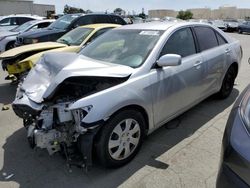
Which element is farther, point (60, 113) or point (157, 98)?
point (157, 98)

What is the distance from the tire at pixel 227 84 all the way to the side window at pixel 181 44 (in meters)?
1.28

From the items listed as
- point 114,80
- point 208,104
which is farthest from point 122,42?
point 208,104

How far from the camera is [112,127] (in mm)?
2793

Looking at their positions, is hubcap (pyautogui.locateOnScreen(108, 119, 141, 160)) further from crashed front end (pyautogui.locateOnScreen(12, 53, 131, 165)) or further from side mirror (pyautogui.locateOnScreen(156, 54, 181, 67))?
side mirror (pyautogui.locateOnScreen(156, 54, 181, 67))

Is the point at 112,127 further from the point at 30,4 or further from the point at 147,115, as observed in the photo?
the point at 30,4

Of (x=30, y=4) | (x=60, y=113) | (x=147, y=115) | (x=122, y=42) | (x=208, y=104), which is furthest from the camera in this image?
(x=30, y=4)

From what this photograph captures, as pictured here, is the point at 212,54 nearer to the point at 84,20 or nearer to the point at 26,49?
the point at 26,49

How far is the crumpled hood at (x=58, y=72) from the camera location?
9.17ft

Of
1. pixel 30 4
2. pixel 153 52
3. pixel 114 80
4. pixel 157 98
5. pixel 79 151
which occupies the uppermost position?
pixel 30 4

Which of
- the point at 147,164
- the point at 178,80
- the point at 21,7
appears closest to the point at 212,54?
the point at 178,80

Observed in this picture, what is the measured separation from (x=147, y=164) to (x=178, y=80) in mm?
1183

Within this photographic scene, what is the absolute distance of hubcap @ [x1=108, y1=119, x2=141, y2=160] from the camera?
9.46ft

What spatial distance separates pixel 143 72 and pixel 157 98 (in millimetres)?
381

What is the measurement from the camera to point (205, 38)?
4328 millimetres
